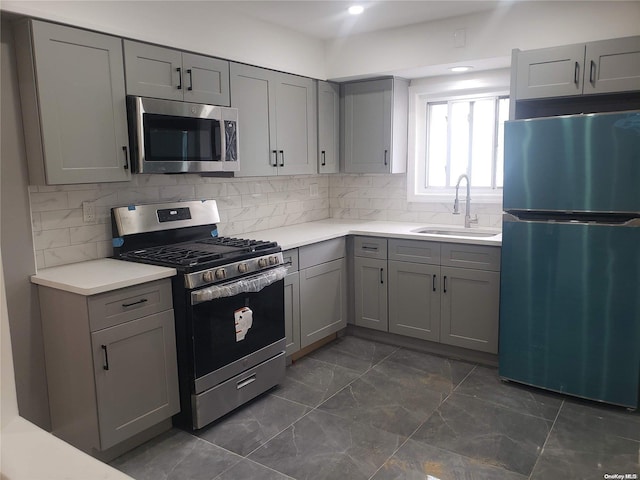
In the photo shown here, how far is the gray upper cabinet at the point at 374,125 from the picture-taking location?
4.17 meters

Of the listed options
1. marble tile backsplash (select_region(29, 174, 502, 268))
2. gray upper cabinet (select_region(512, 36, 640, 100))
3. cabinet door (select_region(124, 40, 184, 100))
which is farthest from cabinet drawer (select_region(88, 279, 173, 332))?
gray upper cabinet (select_region(512, 36, 640, 100))

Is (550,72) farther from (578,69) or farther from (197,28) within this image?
(197,28)

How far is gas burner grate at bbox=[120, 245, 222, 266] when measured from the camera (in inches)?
105

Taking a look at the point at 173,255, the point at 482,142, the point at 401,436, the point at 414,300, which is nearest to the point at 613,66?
the point at 482,142

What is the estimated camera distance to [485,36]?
3.49 metres

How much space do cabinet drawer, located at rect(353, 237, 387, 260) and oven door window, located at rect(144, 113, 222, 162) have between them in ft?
4.44

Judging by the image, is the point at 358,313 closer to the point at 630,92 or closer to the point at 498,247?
the point at 498,247

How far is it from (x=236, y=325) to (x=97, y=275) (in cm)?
79

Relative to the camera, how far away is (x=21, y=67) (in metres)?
2.39

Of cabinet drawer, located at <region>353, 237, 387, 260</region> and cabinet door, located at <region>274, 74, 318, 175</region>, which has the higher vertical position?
cabinet door, located at <region>274, 74, 318, 175</region>

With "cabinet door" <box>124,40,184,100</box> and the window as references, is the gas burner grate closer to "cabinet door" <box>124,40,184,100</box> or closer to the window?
"cabinet door" <box>124,40,184,100</box>

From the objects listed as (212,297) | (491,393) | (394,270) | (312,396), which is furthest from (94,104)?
(491,393)

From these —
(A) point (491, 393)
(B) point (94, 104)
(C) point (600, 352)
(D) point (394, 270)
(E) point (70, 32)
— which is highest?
(E) point (70, 32)

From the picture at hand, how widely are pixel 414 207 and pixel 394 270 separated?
0.80m
